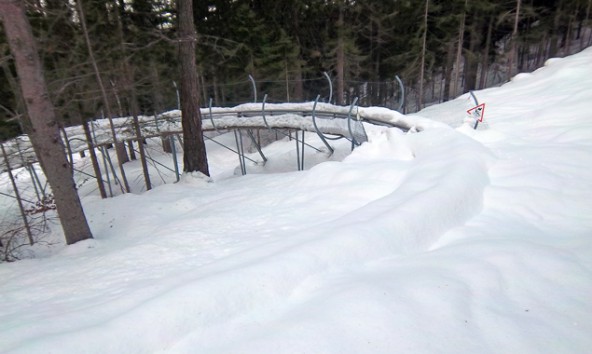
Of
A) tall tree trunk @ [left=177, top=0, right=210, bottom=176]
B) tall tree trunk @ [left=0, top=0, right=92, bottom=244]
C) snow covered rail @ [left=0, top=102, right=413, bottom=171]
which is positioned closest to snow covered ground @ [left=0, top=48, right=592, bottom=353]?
tall tree trunk @ [left=0, top=0, right=92, bottom=244]

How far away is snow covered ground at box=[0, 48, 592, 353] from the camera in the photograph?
2.07m

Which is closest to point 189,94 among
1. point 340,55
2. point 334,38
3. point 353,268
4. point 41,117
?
point 41,117

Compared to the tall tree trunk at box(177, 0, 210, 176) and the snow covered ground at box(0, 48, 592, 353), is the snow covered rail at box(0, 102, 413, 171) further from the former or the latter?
the snow covered ground at box(0, 48, 592, 353)

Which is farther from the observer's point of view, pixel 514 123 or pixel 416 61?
pixel 416 61

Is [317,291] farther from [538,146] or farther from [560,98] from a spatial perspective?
[560,98]

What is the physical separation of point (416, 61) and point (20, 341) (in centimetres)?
2058

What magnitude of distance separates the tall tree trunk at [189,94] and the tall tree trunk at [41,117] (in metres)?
2.91

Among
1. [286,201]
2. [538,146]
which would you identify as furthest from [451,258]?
[538,146]

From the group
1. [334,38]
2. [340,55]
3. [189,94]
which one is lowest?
[189,94]

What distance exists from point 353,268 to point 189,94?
5.95 m

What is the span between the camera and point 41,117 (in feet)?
14.8

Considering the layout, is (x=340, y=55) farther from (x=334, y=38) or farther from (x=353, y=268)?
(x=353, y=268)

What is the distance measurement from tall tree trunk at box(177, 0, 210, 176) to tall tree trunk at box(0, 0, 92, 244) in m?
2.91

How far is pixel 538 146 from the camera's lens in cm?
538
